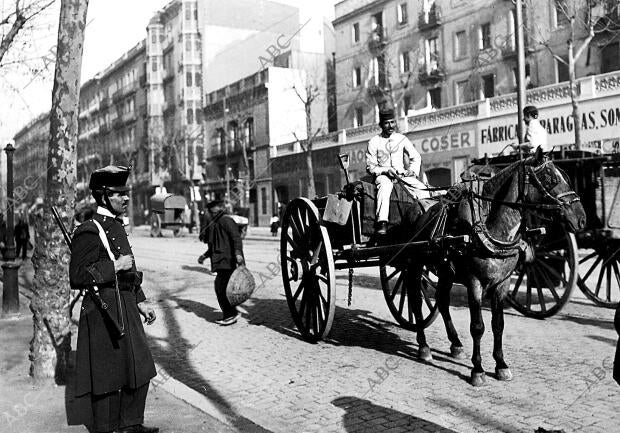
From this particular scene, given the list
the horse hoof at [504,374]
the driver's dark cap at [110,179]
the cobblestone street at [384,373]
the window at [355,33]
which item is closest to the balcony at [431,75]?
the window at [355,33]

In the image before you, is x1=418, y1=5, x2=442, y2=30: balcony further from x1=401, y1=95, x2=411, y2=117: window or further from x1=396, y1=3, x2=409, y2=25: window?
x1=401, y1=95, x2=411, y2=117: window

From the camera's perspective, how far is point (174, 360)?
6988 millimetres

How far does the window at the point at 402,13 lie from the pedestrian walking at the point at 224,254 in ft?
95.1

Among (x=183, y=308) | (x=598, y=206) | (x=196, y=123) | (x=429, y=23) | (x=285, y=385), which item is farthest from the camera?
(x=196, y=123)

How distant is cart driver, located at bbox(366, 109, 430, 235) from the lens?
6.92 m

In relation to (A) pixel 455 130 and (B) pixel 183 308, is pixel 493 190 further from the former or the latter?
(A) pixel 455 130

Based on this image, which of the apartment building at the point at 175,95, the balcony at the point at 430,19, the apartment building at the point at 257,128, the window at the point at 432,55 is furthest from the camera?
the apartment building at the point at 175,95

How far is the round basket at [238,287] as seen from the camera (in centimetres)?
865

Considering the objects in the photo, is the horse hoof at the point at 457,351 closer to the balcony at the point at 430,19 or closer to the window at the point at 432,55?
the window at the point at 432,55

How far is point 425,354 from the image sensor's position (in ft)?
21.1

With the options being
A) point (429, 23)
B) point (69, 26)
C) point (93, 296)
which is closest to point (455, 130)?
point (429, 23)

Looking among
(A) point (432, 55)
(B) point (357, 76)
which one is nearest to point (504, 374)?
(A) point (432, 55)

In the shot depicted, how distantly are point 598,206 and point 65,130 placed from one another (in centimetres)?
607

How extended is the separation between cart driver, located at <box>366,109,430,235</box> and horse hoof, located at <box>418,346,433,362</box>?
1330 millimetres
